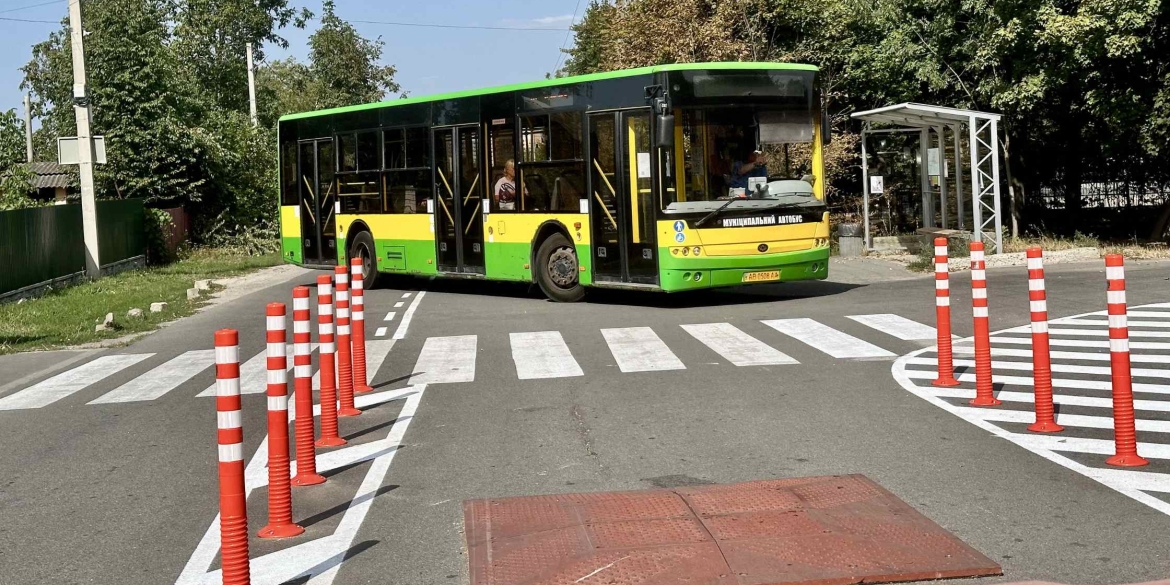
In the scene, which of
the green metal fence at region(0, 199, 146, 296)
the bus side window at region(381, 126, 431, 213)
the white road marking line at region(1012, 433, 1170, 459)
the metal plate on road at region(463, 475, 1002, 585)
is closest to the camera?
the metal plate on road at region(463, 475, 1002, 585)

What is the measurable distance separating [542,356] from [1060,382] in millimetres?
4911

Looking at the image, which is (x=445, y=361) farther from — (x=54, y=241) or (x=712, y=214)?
(x=54, y=241)

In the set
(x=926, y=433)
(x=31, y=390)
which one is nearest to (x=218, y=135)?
(x=31, y=390)

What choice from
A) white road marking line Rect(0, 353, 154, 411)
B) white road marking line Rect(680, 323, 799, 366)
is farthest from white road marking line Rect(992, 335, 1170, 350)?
white road marking line Rect(0, 353, 154, 411)

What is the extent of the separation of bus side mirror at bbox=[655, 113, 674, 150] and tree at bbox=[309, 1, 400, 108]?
231ft

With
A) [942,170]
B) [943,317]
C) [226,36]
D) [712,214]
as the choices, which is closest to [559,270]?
[712,214]

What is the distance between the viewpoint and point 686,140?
57.1 feet

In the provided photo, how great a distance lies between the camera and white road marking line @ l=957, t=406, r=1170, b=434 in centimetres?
864

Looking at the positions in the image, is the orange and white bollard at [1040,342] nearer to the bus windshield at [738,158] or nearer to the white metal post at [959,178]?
the bus windshield at [738,158]

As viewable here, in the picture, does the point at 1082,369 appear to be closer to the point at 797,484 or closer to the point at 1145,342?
the point at 1145,342

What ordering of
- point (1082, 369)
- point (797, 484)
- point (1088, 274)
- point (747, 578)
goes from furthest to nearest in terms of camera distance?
point (1088, 274)
point (1082, 369)
point (797, 484)
point (747, 578)

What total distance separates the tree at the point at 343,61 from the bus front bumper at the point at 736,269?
229 ft

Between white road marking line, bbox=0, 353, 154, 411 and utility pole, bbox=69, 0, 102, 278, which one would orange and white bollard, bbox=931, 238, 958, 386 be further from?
utility pole, bbox=69, 0, 102, 278

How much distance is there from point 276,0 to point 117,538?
6381cm
